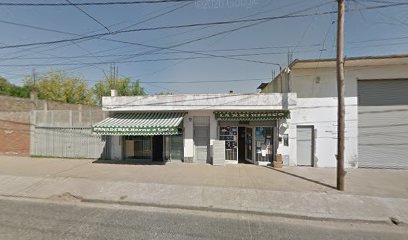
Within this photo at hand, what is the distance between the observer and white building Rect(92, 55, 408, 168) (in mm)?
12523

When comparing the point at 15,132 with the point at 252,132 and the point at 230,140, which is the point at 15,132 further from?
the point at 252,132

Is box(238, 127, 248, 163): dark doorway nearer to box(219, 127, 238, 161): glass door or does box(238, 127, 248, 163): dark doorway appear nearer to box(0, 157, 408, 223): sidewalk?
box(219, 127, 238, 161): glass door

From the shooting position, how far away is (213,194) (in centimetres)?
795

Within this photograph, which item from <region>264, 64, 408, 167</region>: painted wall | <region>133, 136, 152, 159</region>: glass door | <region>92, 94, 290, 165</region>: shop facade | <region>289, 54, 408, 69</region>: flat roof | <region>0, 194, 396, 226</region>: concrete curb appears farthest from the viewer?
<region>133, 136, 152, 159</region>: glass door

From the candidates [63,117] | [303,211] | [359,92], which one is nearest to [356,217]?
[303,211]

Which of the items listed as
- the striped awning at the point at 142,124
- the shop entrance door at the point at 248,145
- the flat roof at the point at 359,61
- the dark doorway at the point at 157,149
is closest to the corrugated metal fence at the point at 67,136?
the striped awning at the point at 142,124

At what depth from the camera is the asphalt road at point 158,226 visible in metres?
5.15

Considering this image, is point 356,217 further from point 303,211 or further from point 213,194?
point 213,194

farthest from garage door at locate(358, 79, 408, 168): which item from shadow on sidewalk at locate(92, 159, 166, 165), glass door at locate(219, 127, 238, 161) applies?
shadow on sidewalk at locate(92, 159, 166, 165)

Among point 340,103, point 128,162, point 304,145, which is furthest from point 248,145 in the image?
point 128,162

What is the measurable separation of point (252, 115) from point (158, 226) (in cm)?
877

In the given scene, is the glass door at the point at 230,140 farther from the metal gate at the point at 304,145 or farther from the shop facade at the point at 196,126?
the metal gate at the point at 304,145

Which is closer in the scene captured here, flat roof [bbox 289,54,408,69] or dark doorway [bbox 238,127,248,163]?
flat roof [bbox 289,54,408,69]

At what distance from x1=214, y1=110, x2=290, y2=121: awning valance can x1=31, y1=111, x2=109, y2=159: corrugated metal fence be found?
24.2 ft
